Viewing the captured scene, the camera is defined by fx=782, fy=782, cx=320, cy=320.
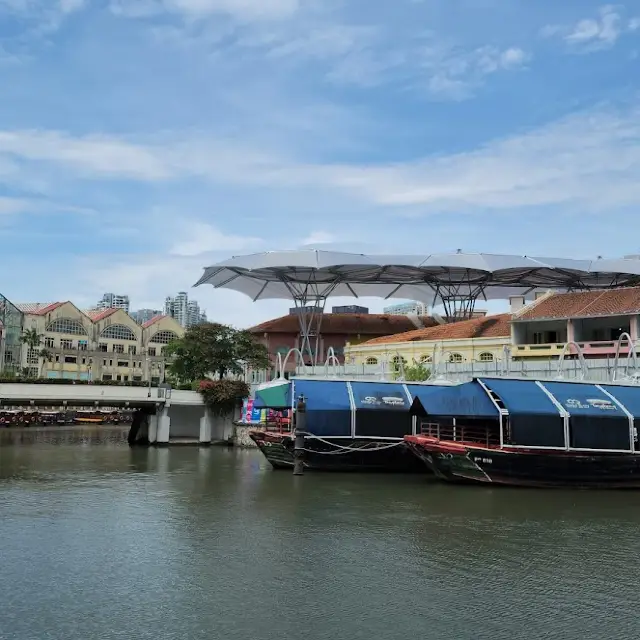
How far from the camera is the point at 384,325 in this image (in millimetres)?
100938

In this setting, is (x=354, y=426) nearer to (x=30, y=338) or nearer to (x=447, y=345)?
(x=447, y=345)

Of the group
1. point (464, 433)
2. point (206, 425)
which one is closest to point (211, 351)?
point (206, 425)

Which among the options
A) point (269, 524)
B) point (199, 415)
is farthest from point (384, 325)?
point (269, 524)

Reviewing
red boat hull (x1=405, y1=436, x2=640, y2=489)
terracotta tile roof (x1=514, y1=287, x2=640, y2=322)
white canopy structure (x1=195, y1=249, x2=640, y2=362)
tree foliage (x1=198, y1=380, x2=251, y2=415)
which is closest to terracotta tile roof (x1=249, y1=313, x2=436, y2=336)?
white canopy structure (x1=195, y1=249, x2=640, y2=362)

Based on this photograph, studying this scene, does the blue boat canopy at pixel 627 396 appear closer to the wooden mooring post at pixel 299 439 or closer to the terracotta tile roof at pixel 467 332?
the wooden mooring post at pixel 299 439

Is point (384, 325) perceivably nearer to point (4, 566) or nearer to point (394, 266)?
point (394, 266)

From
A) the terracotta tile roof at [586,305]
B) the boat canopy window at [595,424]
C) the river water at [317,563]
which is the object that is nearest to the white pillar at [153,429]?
the terracotta tile roof at [586,305]

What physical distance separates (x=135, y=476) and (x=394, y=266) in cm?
4858

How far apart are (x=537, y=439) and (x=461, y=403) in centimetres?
365

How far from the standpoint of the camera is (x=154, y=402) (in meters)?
67.5

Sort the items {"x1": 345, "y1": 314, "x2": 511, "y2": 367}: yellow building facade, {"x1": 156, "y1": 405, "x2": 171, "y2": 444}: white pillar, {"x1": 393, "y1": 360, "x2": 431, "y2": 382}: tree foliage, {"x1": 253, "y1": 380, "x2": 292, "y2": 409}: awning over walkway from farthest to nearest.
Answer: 1. {"x1": 156, "y1": 405, "x2": 171, "y2": 444}: white pillar
2. {"x1": 345, "y1": 314, "x2": 511, "y2": 367}: yellow building facade
3. {"x1": 393, "y1": 360, "x2": 431, "y2": 382}: tree foliage
4. {"x1": 253, "y1": 380, "x2": 292, "y2": 409}: awning over walkway

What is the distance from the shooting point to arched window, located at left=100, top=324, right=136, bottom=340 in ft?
397

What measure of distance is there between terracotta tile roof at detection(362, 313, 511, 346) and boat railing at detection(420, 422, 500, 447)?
26.1 metres

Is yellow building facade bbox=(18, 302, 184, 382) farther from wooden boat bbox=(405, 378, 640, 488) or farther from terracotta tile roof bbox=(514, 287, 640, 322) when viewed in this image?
wooden boat bbox=(405, 378, 640, 488)
